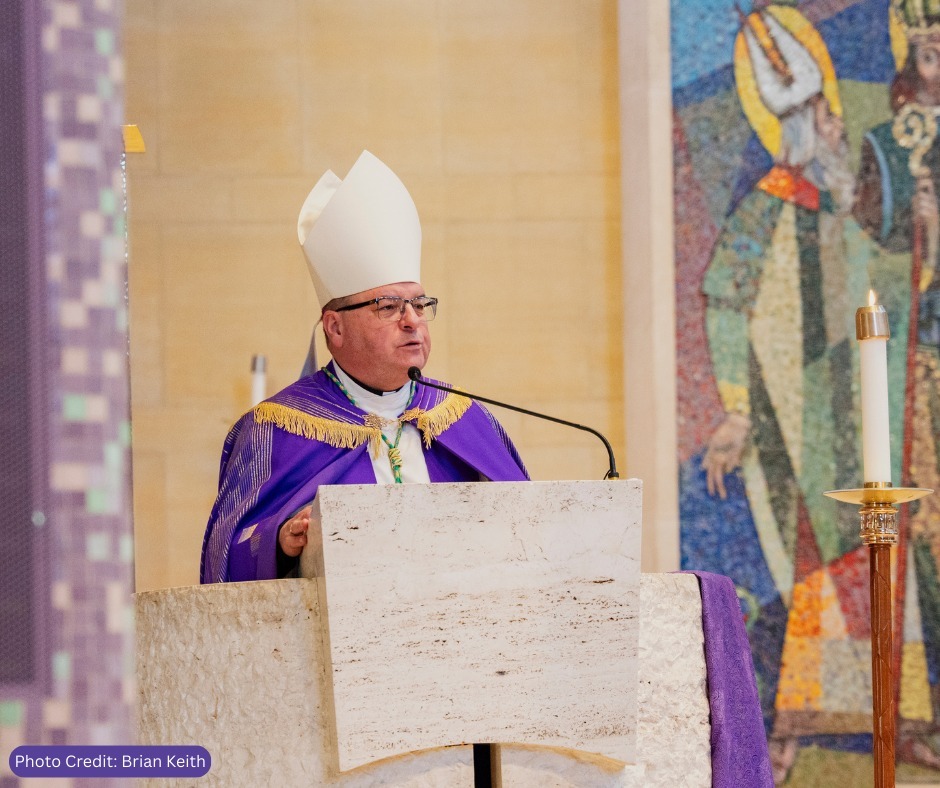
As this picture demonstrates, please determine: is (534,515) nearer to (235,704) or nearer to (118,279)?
(235,704)

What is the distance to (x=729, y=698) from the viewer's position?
2.31 metres

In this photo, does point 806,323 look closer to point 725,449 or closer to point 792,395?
point 792,395

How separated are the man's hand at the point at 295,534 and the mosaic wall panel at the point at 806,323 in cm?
241


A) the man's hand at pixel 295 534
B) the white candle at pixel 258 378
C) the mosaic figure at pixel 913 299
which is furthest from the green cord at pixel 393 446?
the mosaic figure at pixel 913 299

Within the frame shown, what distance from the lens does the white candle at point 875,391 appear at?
100.0 inches

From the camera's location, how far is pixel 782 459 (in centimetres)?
473

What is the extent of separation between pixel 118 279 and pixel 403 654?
3.43 feet

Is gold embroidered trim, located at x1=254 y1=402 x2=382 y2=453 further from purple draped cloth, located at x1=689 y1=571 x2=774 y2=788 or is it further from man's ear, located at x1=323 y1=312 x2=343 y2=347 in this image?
purple draped cloth, located at x1=689 y1=571 x2=774 y2=788

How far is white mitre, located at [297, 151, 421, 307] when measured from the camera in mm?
3408

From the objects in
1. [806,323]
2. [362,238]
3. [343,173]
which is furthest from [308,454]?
[806,323]

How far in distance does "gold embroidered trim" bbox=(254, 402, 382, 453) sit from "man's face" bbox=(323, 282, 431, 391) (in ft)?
0.52

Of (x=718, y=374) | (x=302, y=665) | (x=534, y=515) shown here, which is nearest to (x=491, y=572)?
(x=534, y=515)

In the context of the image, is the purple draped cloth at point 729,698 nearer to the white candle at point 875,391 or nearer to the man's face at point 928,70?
the white candle at point 875,391

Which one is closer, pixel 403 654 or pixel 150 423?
pixel 403 654
